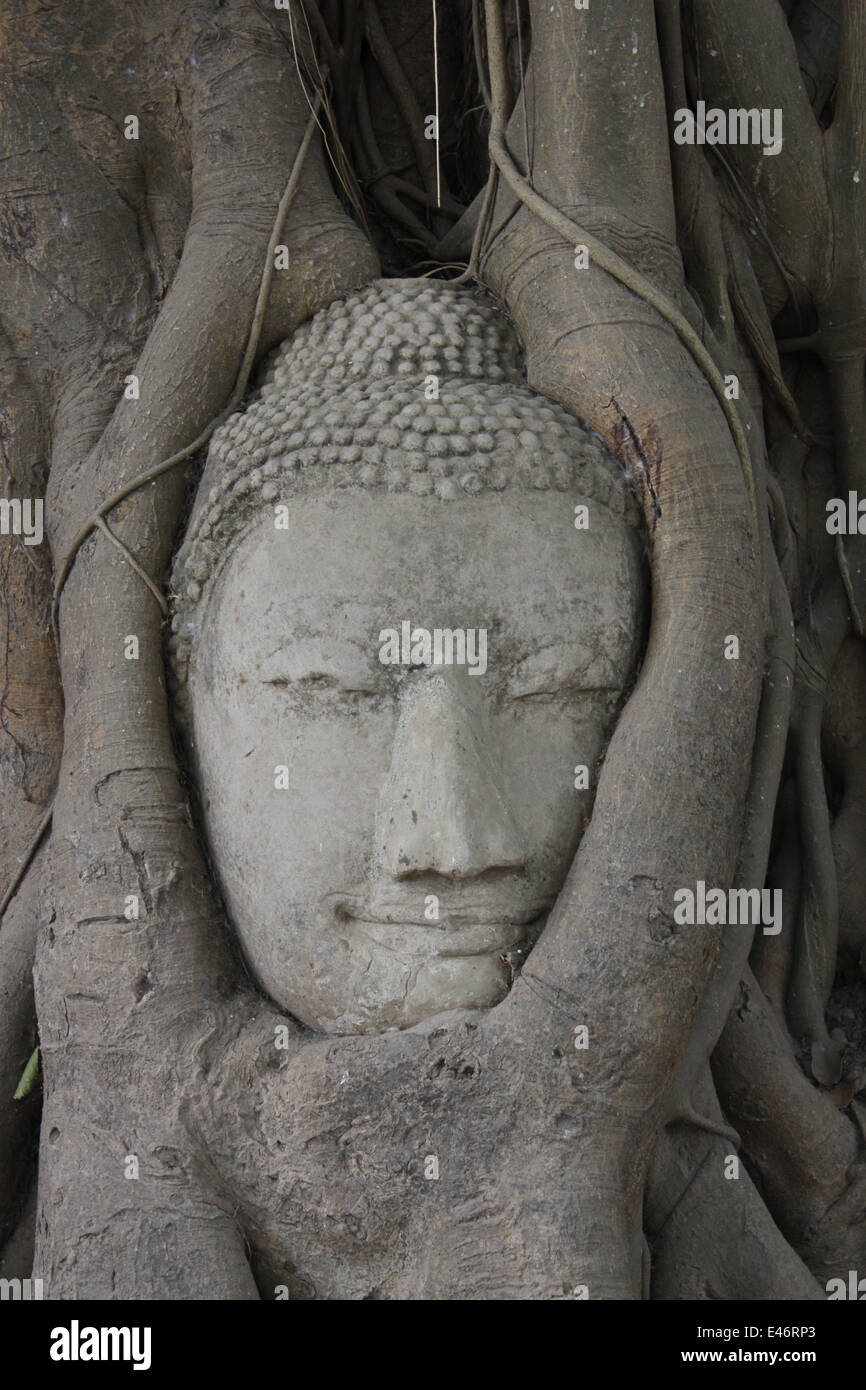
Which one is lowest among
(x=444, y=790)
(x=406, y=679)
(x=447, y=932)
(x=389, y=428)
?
(x=447, y=932)

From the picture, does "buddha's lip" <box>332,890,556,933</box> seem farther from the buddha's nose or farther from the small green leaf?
the small green leaf

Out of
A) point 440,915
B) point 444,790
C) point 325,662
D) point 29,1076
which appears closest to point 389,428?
point 325,662

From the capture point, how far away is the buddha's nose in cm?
188

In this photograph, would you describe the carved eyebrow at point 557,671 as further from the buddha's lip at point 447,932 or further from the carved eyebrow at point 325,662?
the buddha's lip at point 447,932

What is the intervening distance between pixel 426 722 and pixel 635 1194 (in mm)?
699

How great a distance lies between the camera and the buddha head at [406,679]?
192 cm

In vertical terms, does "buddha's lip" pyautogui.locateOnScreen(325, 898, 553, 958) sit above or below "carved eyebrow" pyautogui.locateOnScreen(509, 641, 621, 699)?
below

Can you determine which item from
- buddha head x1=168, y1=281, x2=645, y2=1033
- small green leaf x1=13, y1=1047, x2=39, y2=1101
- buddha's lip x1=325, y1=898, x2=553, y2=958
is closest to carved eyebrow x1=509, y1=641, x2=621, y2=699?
buddha head x1=168, y1=281, x2=645, y2=1033

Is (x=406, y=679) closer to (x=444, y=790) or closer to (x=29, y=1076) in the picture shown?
(x=444, y=790)

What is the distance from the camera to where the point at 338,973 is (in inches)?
77.8

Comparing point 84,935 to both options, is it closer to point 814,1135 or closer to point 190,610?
point 190,610

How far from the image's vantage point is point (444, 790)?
1883 millimetres

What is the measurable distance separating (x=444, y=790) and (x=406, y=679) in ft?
0.60

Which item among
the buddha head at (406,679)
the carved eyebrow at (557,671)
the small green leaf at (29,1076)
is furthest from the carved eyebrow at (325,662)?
the small green leaf at (29,1076)
